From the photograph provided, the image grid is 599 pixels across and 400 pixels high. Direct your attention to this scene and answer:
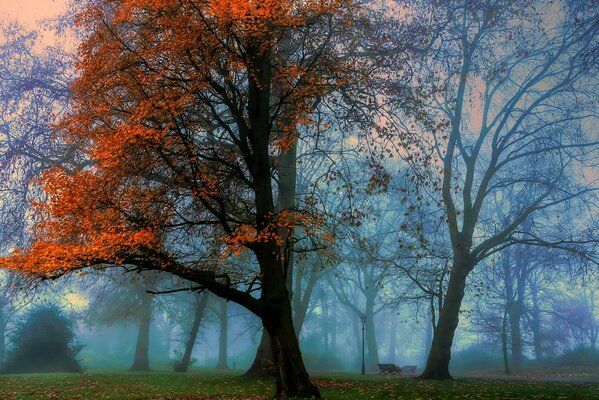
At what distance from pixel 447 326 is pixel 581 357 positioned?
1965 centimetres

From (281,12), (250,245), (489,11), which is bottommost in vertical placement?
(250,245)

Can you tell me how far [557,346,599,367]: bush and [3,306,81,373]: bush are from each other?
29.6 m

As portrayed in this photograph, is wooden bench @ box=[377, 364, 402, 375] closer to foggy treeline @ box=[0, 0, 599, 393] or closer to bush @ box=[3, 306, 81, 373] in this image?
foggy treeline @ box=[0, 0, 599, 393]

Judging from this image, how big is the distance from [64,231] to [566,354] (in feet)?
116

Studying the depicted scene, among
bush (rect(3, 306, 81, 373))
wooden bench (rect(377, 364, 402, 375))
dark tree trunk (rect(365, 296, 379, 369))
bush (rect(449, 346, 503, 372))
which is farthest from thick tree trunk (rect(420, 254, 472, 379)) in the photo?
dark tree trunk (rect(365, 296, 379, 369))

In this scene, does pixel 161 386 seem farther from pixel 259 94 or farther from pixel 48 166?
pixel 259 94

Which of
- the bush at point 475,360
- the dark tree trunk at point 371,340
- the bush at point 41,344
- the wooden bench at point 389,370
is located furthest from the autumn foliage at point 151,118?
the dark tree trunk at point 371,340

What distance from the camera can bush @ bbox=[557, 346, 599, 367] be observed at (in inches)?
1401

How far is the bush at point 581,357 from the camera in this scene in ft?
117

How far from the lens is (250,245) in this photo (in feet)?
39.4

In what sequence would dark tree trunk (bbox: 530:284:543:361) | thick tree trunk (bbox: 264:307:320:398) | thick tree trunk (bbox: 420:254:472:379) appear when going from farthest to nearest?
dark tree trunk (bbox: 530:284:543:361) → thick tree trunk (bbox: 420:254:472:379) → thick tree trunk (bbox: 264:307:320:398)

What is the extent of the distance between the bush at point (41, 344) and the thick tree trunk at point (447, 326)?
1887 cm

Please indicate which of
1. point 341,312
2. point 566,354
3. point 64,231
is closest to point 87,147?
point 64,231

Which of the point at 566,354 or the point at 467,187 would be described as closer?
the point at 467,187
